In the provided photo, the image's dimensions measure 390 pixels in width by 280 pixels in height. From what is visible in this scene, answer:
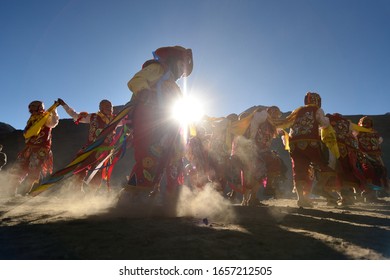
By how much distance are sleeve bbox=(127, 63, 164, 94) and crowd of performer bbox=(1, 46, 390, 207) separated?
12 mm

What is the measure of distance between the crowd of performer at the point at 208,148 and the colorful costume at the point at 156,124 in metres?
0.01

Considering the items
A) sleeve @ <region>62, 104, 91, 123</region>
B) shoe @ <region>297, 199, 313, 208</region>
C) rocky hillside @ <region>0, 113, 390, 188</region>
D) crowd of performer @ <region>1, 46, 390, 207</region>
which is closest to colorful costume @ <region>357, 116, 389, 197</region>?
crowd of performer @ <region>1, 46, 390, 207</region>

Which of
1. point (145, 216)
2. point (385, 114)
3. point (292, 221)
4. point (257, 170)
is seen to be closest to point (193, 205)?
point (145, 216)

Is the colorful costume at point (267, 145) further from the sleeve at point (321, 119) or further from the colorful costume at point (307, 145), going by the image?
the sleeve at point (321, 119)

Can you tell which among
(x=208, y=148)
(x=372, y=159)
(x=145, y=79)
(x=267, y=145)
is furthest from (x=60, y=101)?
(x=372, y=159)

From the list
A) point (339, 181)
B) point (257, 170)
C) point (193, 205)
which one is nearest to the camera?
point (193, 205)

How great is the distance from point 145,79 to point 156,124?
0.52m

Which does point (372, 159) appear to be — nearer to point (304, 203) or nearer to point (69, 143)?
point (304, 203)

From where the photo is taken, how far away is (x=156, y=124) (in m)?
3.43

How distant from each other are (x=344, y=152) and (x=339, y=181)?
626 millimetres

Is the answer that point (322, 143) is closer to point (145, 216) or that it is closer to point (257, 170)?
point (257, 170)

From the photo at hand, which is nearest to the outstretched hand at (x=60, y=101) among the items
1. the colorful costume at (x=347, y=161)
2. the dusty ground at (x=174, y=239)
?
the dusty ground at (x=174, y=239)
